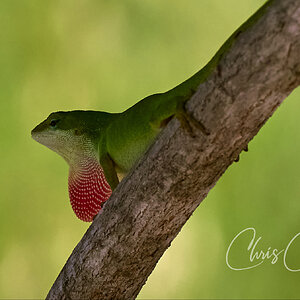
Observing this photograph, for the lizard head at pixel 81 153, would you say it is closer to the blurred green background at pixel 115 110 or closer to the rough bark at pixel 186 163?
the rough bark at pixel 186 163

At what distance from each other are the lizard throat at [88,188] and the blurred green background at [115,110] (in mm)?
922

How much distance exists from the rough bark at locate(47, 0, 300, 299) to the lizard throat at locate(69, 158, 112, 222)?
0.30 m

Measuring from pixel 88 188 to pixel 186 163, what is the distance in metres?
0.63

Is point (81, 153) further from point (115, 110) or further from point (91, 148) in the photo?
point (115, 110)

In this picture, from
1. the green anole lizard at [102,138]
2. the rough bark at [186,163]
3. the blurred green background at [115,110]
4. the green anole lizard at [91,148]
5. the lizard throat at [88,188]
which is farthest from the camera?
the blurred green background at [115,110]

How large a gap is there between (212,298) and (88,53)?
4.23 ft

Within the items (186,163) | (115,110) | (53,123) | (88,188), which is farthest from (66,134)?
(115,110)

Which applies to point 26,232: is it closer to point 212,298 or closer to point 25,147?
point 25,147

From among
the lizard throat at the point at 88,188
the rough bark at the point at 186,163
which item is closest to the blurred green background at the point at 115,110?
the lizard throat at the point at 88,188

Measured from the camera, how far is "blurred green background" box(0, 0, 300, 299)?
2529 mm

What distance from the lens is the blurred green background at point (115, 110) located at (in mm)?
2529

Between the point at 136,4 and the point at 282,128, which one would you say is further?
the point at 136,4

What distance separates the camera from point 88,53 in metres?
2.75

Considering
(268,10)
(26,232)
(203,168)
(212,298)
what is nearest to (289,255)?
(212,298)
